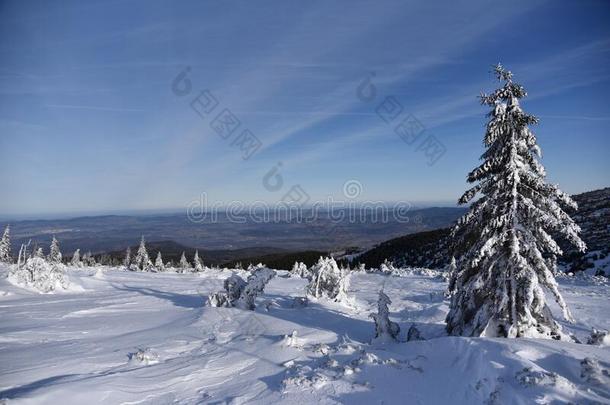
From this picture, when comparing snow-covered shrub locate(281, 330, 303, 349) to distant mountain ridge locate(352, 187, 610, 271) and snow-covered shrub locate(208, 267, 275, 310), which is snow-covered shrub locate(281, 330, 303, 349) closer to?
distant mountain ridge locate(352, 187, 610, 271)

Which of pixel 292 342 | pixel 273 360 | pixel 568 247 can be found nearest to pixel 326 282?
pixel 292 342

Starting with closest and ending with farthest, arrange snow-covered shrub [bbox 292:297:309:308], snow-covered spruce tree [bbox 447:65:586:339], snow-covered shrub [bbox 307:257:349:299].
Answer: snow-covered spruce tree [bbox 447:65:586:339] < snow-covered shrub [bbox 292:297:309:308] < snow-covered shrub [bbox 307:257:349:299]

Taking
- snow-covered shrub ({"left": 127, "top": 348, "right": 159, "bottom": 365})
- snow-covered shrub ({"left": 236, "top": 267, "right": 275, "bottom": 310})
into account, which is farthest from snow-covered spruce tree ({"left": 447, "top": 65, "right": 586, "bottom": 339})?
snow-covered shrub ({"left": 127, "top": 348, "right": 159, "bottom": 365})

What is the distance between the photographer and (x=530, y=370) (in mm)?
7801

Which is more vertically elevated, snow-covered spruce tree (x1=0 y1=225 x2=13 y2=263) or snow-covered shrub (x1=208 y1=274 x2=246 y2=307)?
snow-covered shrub (x1=208 y1=274 x2=246 y2=307)

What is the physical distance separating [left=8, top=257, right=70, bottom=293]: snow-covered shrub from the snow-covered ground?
567cm

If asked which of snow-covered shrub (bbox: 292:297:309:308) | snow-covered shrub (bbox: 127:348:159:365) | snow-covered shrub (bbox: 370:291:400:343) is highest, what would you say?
snow-covered shrub (bbox: 370:291:400:343)

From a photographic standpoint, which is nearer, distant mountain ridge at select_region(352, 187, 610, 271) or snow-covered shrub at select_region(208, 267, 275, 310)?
snow-covered shrub at select_region(208, 267, 275, 310)

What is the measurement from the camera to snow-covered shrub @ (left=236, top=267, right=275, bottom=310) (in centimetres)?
1808

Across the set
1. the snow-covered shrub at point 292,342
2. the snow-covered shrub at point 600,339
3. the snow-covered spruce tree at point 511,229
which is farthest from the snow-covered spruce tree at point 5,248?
the snow-covered shrub at point 600,339

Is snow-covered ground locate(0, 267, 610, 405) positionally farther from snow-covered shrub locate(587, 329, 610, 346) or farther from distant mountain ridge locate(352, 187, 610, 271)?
distant mountain ridge locate(352, 187, 610, 271)

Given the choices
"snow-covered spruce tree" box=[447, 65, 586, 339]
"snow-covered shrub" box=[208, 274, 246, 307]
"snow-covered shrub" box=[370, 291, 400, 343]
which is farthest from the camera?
"snow-covered shrub" box=[208, 274, 246, 307]

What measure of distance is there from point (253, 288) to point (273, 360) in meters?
7.58

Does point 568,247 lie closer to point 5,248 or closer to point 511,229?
point 511,229
